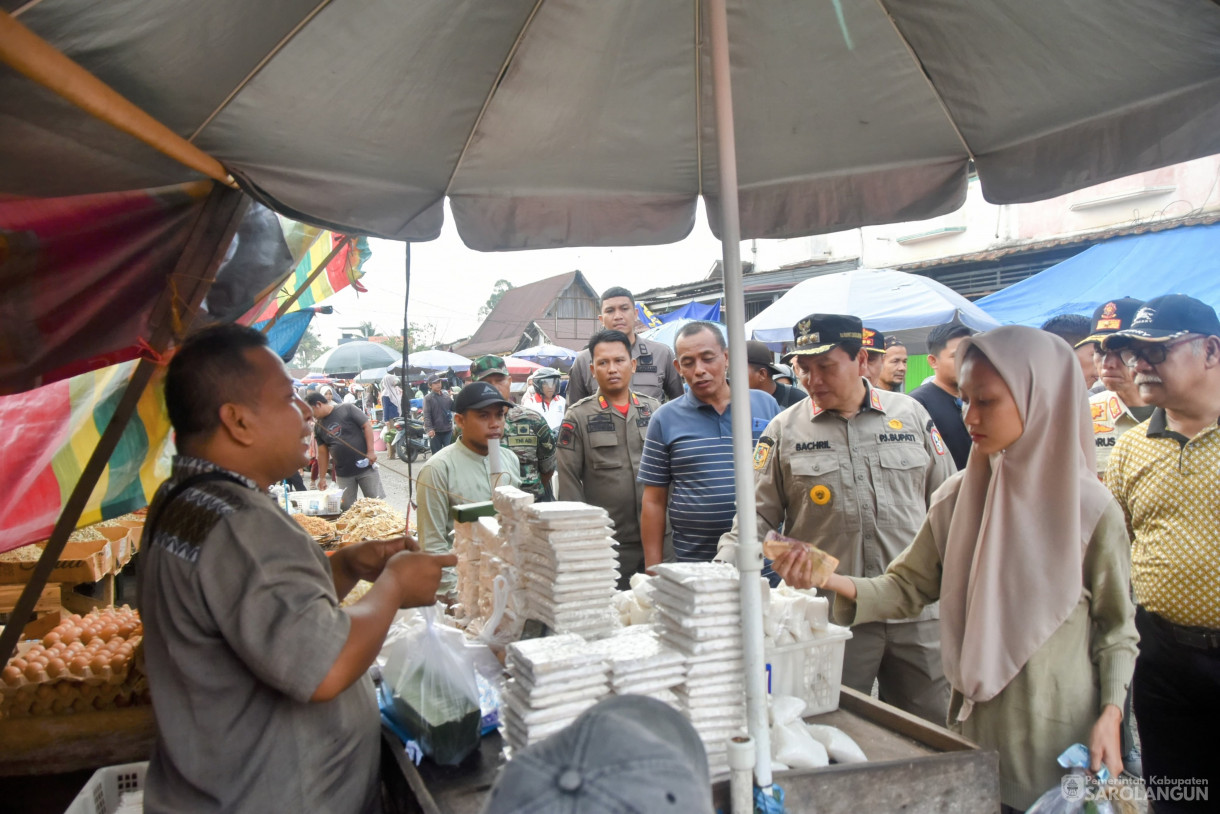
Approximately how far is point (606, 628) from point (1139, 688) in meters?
2.28

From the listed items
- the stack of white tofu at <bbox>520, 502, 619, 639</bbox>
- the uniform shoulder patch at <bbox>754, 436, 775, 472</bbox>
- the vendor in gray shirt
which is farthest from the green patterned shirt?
the vendor in gray shirt

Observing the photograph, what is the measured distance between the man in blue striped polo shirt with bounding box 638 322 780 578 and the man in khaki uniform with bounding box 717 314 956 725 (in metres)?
0.30

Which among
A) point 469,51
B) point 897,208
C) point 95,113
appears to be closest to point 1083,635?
point 897,208

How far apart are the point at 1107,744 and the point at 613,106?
249 centimetres

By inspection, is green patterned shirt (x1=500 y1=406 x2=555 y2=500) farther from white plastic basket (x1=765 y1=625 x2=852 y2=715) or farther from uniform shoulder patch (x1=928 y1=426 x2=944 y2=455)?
white plastic basket (x1=765 y1=625 x2=852 y2=715)

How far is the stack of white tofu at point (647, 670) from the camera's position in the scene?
166 cm

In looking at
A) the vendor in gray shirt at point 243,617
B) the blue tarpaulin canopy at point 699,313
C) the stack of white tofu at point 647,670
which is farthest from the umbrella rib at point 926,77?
the blue tarpaulin canopy at point 699,313

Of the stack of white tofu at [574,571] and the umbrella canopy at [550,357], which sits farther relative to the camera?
the umbrella canopy at [550,357]

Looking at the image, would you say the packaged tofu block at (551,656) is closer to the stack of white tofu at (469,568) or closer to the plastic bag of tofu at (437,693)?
the plastic bag of tofu at (437,693)

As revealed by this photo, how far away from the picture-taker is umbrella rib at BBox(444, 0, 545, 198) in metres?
2.13

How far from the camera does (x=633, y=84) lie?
244 centimetres

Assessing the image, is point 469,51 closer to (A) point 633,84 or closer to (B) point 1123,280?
(A) point 633,84

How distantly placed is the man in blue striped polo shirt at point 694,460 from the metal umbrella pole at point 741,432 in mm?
1947

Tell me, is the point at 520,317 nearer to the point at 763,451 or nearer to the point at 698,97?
the point at 763,451
